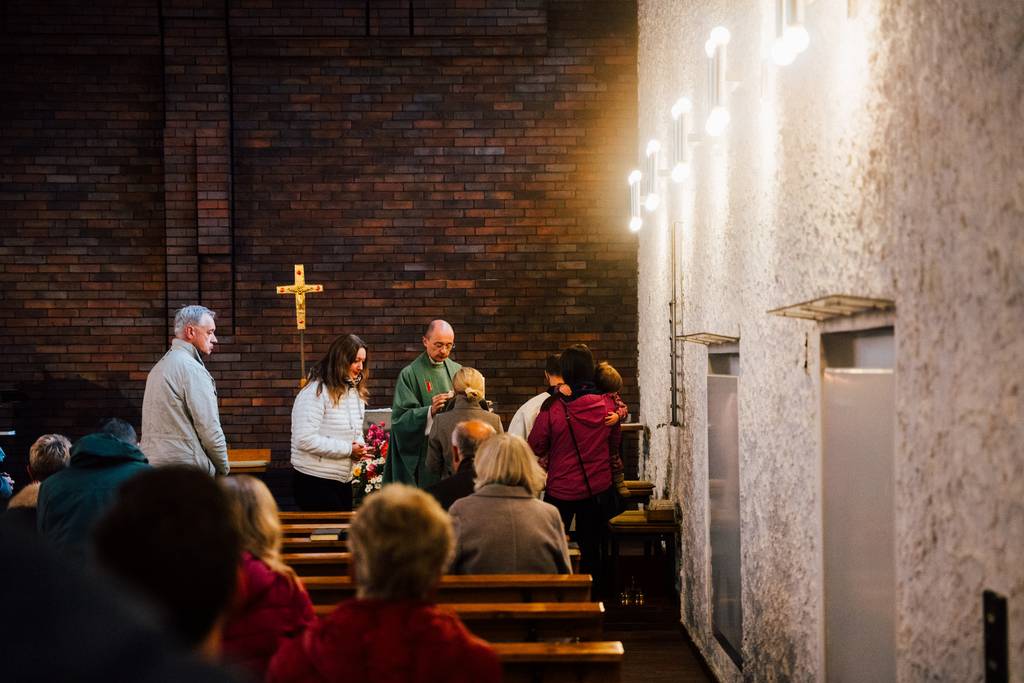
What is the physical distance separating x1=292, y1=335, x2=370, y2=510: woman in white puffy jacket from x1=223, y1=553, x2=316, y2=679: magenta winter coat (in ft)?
11.9

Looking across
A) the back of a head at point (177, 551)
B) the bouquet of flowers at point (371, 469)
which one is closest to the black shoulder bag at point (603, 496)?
the bouquet of flowers at point (371, 469)

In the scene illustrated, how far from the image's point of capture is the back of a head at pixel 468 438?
4.98 metres

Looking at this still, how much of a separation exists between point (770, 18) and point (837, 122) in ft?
3.73

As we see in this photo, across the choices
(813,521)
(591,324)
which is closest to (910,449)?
(813,521)

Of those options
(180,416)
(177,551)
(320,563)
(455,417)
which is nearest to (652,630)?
(455,417)

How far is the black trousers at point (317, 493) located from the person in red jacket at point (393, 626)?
4.27m

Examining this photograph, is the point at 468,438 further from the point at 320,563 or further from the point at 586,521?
the point at 586,521

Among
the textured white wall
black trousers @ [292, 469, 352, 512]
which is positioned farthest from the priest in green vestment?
the textured white wall

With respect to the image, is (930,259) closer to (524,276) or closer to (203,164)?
(524,276)

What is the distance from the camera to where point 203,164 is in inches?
366

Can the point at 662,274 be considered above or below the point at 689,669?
above

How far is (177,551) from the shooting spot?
1267mm

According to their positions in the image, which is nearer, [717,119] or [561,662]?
[561,662]

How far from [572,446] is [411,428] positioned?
0.99 meters
